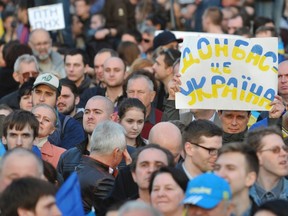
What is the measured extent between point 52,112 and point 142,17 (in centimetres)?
1125

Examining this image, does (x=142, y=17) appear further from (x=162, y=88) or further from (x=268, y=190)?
(x=268, y=190)

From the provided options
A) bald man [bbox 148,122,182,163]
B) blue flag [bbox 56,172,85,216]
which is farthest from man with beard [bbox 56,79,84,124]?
blue flag [bbox 56,172,85,216]

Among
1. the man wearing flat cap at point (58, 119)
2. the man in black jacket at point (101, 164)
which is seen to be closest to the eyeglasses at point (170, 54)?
the man wearing flat cap at point (58, 119)

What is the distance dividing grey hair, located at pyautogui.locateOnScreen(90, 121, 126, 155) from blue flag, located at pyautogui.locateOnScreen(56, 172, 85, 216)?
2150mm

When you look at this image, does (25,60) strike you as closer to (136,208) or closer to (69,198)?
(69,198)

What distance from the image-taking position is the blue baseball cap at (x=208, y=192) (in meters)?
9.68

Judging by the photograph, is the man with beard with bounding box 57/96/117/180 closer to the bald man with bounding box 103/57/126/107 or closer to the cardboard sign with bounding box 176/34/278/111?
the cardboard sign with bounding box 176/34/278/111

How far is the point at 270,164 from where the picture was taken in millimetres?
11875

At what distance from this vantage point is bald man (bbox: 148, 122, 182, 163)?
12.9 meters

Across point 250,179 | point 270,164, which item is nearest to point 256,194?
point 270,164

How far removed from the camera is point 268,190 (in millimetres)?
11859

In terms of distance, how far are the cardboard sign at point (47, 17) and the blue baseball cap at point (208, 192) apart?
12.8m

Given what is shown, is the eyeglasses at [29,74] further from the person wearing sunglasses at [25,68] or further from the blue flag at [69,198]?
the blue flag at [69,198]

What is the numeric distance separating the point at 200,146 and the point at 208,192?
2.91 meters
